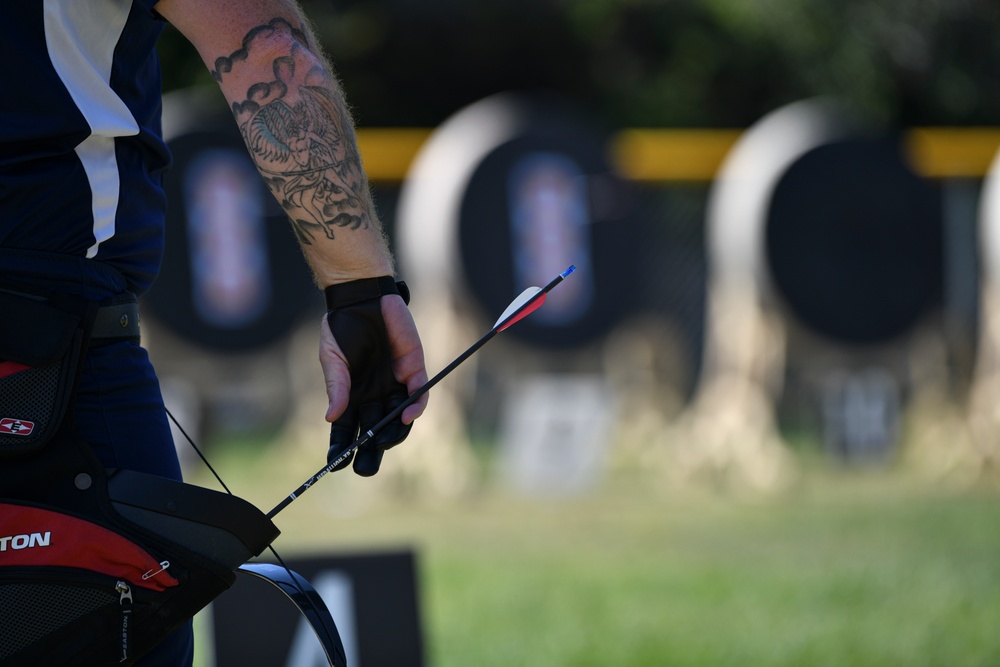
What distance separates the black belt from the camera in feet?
4.66

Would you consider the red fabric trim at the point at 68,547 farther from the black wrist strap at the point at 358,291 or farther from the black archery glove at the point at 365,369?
the black wrist strap at the point at 358,291

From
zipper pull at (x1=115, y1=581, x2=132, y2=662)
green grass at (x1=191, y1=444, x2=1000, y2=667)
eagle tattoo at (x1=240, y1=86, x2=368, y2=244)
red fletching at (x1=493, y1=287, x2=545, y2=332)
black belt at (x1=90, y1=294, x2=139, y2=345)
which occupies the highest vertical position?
eagle tattoo at (x1=240, y1=86, x2=368, y2=244)

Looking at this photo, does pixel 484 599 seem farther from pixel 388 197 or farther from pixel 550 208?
pixel 388 197

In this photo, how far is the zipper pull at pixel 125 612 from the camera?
137 cm

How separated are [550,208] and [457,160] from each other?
0.67 m

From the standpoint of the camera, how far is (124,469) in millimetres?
1394

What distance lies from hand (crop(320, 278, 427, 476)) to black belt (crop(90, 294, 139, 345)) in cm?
21

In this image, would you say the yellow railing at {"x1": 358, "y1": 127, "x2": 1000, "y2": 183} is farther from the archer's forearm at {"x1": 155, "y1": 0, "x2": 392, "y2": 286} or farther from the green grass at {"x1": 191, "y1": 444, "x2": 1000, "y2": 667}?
the archer's forearm at {"x1": 155, "y1": 0, "x2": 392, "y2": 286}

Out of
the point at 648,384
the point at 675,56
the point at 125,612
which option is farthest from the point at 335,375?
the point at 675,56

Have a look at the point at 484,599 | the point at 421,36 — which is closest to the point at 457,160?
the point at 484,599

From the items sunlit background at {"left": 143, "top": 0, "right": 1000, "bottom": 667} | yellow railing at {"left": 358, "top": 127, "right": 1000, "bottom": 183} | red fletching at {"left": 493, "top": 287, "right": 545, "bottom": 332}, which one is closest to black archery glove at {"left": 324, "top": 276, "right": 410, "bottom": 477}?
red fletching at {"left": 493, "top": 287, "right": 545, "bottom": 332}

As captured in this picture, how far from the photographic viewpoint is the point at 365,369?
152 centimetres

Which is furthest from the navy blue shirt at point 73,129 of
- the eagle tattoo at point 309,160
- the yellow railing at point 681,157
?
the yellow railing at point 681,157

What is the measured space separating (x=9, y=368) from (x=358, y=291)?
15.4 inches
